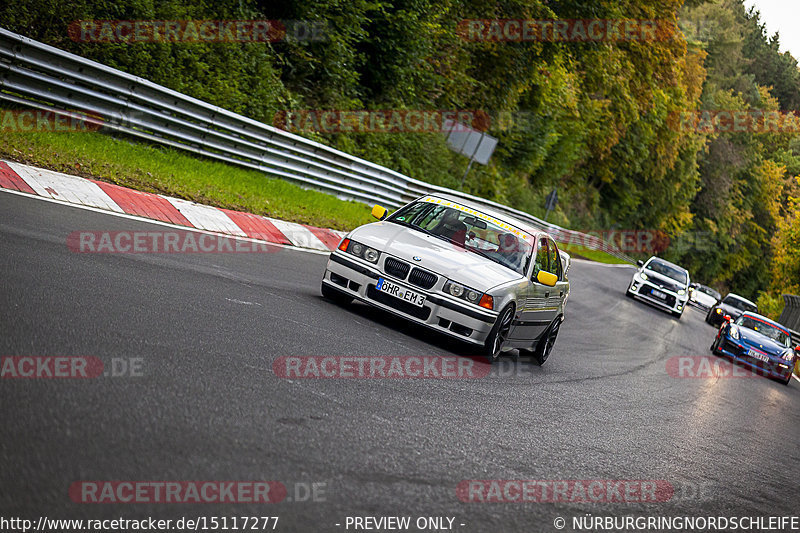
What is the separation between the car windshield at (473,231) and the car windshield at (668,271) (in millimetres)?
20121

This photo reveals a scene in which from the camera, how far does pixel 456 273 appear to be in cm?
893

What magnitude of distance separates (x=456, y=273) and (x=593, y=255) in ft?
131

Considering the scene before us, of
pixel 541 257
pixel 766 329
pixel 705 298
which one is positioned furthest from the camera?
pixel 705 298

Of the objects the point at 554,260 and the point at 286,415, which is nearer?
the point at 286,415

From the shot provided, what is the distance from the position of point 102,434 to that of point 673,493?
399 centimetres

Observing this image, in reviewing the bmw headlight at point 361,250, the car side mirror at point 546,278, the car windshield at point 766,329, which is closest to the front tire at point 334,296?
the bmw headlight at point 361,250

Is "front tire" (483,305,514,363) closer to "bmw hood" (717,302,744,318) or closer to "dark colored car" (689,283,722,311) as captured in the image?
"bmw hood" (717,302,744,318)

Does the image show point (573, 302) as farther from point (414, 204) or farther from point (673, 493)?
point (673, 493)

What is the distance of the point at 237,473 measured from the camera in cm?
406

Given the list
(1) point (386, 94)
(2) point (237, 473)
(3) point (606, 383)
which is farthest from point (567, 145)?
(2) point (237, 473)

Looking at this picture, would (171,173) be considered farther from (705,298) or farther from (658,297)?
(705,298)

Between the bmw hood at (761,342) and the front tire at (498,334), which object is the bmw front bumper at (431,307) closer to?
the front tire at (498,334)

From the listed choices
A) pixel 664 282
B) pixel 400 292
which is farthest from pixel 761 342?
pixel 400 292

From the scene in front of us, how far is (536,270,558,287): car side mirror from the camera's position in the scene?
9.90m
